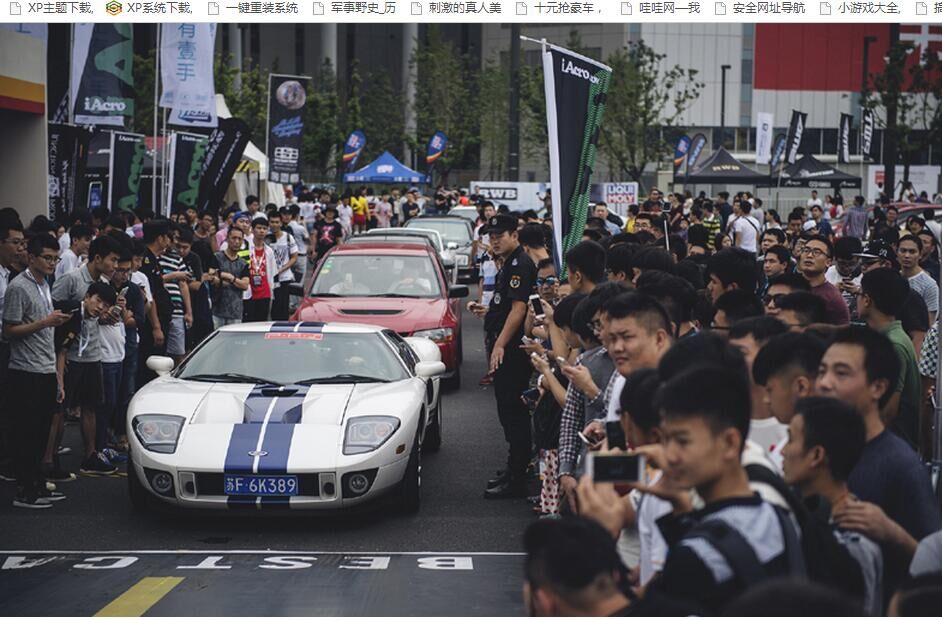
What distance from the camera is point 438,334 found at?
14.2 meters

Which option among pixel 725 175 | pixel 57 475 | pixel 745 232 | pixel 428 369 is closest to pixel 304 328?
pixel 428 369

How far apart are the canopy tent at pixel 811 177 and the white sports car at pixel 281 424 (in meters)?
28.8

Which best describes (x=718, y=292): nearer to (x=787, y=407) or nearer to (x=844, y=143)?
(x=787, y=407)

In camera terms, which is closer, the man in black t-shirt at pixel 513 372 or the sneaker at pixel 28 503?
the sneaker at pixel 28 503

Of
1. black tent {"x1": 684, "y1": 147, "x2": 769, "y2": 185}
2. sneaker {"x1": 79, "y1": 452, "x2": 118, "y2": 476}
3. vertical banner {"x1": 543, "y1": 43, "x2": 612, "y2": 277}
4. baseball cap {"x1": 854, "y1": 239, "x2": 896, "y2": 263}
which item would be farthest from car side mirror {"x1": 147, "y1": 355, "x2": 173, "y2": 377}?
black tent {"x1": 684, "y1": 147, "x2": 769, "y2": 185}

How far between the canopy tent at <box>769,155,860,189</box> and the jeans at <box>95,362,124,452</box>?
2876 centimetres

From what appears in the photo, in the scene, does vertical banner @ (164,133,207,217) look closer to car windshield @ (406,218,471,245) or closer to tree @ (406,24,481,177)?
car windshield @ (406,218,471,245)

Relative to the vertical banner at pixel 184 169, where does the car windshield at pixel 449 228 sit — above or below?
below

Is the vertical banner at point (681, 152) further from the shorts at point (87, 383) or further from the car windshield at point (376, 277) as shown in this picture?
the shorts at point (87, 383)

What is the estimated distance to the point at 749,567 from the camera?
3.13 meters

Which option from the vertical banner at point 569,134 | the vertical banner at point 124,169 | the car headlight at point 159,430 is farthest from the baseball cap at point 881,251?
the vertical banner at point 124,169

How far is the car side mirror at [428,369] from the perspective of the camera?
998 centimetres

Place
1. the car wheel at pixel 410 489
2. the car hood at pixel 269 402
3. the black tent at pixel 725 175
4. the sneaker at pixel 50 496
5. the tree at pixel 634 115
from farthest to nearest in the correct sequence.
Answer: the tree at pixel 634 115
the black tent at pixel 725 175
the sneaker at pixel 50 496
the car wheel at pixel 410 489
the car hood at pixel 269 402

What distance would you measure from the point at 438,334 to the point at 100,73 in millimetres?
8654
